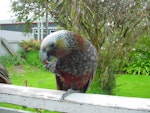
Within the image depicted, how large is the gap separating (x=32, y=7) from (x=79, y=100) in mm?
5675

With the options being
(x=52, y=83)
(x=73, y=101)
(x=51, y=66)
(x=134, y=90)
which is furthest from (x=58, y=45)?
(x=52, y=83)

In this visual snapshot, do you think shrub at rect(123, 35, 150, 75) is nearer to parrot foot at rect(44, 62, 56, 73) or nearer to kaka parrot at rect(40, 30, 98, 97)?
kaka parrot at rect(40, 30, 98, 97)

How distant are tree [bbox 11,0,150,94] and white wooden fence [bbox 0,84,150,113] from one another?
7.09 ft

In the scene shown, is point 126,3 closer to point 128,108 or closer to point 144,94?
point 144,94

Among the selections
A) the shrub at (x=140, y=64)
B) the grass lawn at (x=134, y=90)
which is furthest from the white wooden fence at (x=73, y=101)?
the shrub at (x=140, y=64)

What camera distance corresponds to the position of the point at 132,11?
11.7 feet

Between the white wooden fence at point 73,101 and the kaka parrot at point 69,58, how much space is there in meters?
0.12

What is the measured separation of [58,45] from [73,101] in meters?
0.22

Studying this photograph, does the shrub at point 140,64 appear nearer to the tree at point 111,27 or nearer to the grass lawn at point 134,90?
the grass lawn at point 134,90

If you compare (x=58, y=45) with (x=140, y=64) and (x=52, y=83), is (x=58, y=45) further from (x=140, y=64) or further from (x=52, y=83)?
(x=140, y=64)

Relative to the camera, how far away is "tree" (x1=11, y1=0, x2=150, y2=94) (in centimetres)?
338

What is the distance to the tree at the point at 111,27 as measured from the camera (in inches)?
133

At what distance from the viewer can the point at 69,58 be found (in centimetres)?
114

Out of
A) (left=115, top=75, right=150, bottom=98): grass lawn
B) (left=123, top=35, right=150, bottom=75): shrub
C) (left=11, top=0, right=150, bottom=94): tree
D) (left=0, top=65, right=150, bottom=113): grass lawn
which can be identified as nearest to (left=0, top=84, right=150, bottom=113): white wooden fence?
(left=11, top=0, right=150, bottom=94): tree
